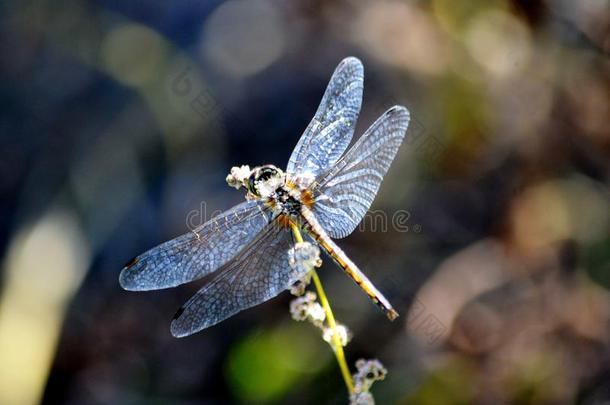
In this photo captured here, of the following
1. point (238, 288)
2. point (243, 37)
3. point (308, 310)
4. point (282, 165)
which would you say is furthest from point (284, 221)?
point (243, 37)

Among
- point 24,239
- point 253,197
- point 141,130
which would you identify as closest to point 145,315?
point 24,239

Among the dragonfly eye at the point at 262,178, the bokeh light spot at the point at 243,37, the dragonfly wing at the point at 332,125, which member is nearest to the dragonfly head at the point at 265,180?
the dragonfly eye at the point at 262,178

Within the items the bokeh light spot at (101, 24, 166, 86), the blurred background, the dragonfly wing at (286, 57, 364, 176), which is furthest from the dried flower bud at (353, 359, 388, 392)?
the bokeh light spot at (101, 24, 166, 86)

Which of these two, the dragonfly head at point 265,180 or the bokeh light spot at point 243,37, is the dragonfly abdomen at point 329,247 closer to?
the dragonfly head at point 265,180

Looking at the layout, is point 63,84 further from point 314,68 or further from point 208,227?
point 208,227

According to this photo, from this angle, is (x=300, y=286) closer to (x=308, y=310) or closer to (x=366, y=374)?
(x=308, y=310)

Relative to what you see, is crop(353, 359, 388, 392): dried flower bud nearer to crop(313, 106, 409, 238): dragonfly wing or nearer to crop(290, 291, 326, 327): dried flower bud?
crop(290, 291, 326, 327): dried flower bud
